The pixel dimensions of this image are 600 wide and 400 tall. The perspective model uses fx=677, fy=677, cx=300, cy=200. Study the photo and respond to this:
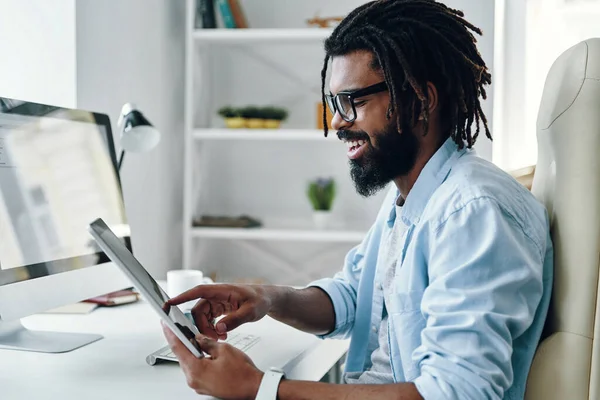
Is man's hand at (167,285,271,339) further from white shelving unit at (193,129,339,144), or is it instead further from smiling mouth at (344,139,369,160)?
white shelving unit at (193,129,339,144)

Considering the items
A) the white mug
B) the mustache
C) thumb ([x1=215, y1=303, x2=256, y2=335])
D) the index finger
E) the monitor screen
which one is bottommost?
the white mug

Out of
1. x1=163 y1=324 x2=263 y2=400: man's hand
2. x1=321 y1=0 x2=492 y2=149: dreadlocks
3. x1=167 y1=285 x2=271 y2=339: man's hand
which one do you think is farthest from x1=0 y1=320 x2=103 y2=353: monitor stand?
x1=321 y1=0 x2=492 y2=149: dreadlocks

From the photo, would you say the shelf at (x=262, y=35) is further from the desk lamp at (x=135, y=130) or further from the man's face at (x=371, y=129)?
the man's face at (x=371, y=129)

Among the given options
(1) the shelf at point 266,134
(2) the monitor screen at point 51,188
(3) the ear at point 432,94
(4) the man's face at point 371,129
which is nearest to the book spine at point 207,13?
(1) the shelf at point 266,134

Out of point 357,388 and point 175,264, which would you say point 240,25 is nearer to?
point 175,264

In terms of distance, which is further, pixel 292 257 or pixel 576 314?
pixel 292 257

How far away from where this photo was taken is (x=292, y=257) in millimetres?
3270

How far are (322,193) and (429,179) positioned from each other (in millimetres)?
1824

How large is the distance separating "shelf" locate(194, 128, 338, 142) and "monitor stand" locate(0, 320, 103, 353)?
1.68 meters

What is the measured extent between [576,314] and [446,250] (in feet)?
0.71

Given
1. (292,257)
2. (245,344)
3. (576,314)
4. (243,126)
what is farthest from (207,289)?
(292,257)

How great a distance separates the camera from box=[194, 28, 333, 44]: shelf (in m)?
2.87

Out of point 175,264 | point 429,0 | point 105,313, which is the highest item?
point 429,0

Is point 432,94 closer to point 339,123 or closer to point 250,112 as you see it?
point 339,123
